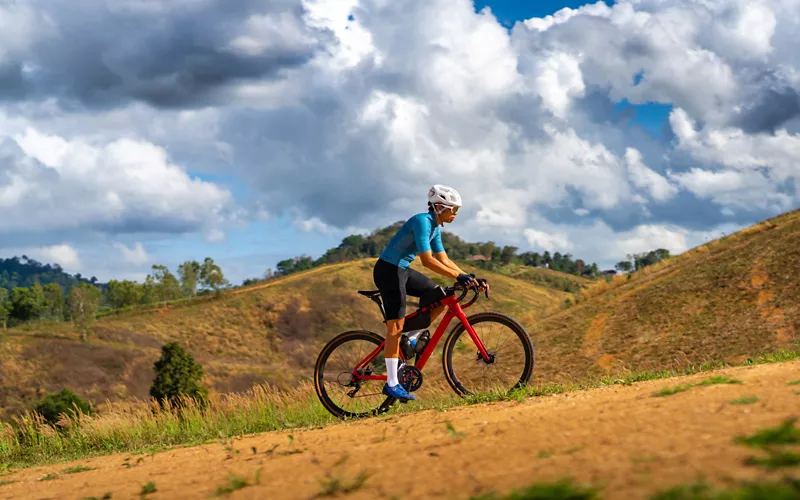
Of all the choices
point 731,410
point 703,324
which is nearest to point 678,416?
point 731,410

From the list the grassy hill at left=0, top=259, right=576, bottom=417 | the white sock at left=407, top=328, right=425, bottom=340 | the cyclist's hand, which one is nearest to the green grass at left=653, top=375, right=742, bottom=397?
the cyclist's hand

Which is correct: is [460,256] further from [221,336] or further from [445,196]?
[445,196]

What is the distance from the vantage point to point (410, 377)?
28.7 ft

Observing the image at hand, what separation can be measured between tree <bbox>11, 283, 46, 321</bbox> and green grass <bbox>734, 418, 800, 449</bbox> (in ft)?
357

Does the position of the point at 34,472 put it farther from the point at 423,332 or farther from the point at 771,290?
the point at 771,290

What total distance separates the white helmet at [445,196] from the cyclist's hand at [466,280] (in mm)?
811

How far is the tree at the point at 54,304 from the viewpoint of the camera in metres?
102

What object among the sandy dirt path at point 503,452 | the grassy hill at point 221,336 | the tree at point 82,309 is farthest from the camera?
the tree at point 82,309

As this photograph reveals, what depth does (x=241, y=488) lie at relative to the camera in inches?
206

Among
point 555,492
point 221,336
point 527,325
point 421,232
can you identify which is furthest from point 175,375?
point 221,336

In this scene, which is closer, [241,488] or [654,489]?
[654,489]

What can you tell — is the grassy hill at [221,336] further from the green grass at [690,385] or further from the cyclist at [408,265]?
the green grass at [690,385]

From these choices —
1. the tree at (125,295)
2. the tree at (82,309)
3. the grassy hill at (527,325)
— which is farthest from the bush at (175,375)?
the tree at (125,295)

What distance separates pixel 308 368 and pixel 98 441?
69474 mm
